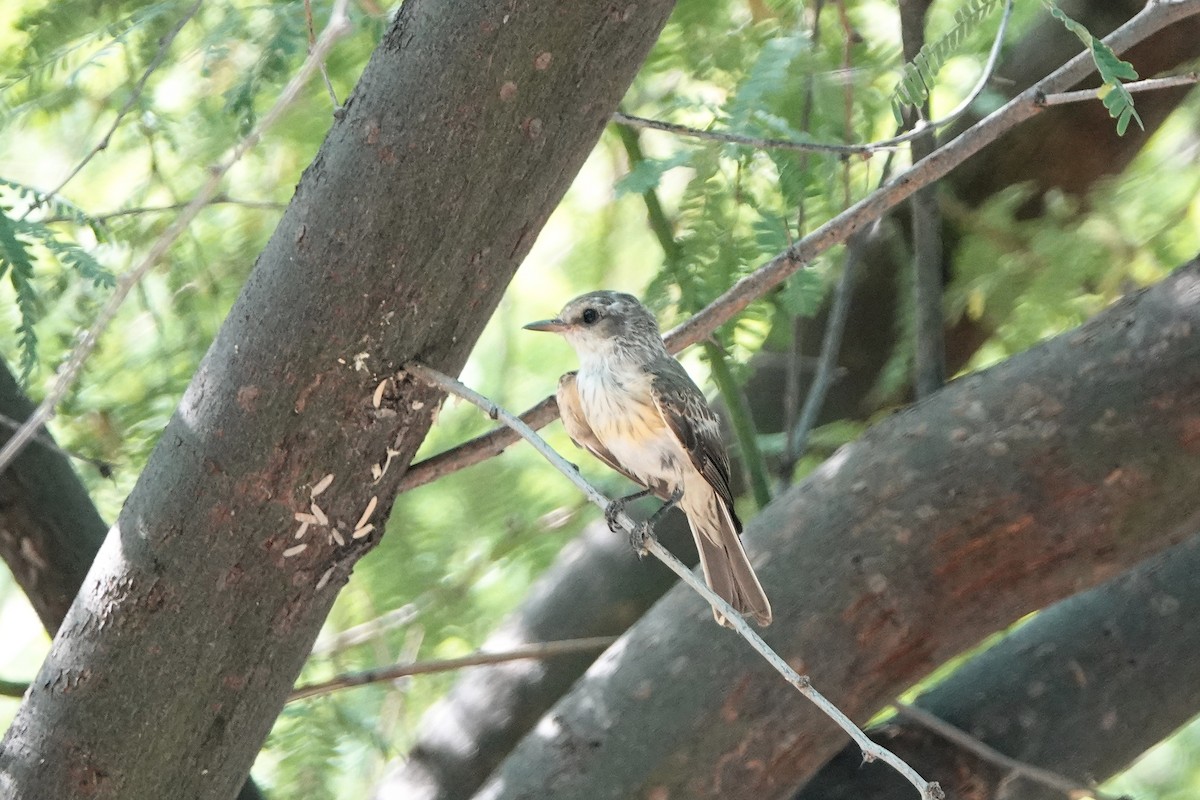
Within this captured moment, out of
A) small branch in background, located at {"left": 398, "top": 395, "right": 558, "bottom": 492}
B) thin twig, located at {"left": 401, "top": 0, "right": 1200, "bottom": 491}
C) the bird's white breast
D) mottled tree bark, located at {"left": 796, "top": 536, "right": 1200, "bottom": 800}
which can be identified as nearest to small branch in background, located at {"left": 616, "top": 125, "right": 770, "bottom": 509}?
the bird's white breast

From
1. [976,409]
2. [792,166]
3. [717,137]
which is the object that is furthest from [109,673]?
[976,409]

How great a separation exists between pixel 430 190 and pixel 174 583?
2.83ft

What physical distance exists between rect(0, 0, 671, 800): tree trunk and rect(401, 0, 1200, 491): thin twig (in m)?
0.19

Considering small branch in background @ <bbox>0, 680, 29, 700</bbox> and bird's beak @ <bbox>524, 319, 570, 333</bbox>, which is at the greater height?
bird's beak @ <bbox>524, 319, 570, 333</bbox>

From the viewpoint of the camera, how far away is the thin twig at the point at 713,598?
5.58ft

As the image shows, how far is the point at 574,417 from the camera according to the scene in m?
3.15

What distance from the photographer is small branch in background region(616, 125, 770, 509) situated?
309cm

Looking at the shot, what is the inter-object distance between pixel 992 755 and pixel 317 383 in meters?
1.91

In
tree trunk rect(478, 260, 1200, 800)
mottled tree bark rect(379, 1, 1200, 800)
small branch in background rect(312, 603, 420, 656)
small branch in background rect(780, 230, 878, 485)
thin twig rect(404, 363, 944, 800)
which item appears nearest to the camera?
thin twig rect(404, 363, 944, 800)

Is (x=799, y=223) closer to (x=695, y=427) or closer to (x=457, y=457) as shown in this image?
(x=695, y=427)

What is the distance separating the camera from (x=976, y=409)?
300 cm

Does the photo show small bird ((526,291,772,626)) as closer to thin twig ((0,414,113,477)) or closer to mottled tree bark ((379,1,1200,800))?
mottled tree bark ((379,1,1200,800))

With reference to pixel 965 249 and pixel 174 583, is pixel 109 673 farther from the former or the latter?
pixel 965 249

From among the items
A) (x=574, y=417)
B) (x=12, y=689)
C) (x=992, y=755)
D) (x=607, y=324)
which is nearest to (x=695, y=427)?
(x=574, y=417)
